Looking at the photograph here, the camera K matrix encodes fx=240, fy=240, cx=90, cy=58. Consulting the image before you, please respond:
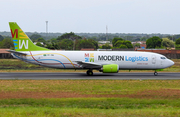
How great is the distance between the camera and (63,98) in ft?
53.1

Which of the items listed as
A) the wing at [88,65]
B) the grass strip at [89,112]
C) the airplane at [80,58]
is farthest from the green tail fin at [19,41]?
the grass strip at [89,112]

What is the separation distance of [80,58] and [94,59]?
1877mm

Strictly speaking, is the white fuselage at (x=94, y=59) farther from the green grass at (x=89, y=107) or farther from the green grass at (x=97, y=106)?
the green grass at (x=89, y=107)

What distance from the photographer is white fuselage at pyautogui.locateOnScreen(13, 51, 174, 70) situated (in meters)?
31.8

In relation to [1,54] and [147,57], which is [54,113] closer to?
[147,57]

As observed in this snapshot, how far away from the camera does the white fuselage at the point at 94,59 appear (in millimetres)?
31756

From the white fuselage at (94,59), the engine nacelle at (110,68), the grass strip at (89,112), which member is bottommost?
the grass strip at (89,112)

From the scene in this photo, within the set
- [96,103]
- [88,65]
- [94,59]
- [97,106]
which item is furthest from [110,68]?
[97,106]

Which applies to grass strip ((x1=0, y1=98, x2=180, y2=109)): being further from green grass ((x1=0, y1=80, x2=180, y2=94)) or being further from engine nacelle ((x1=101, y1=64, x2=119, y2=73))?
engine nacelle ((x1=101, y1=64, x2=119, y2=73))

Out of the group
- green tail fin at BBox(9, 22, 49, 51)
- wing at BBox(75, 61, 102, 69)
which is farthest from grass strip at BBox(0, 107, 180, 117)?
green tail fin at BBox(9, 22, 49, 51)

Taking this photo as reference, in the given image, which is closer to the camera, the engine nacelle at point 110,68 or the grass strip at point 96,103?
the grass strip at point 96,103

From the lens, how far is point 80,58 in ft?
105

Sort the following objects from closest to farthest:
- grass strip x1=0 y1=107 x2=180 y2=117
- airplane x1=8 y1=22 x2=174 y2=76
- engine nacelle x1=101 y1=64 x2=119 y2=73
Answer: grass strip x1=0 y1=107 x2=180 y2=117 → engine nacelle x1=101 y1=64 x2=119 y2=73 → airplane x1=8 y1=22 x2=174 y2=76

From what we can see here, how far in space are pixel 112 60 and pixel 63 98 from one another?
55.4 ft
